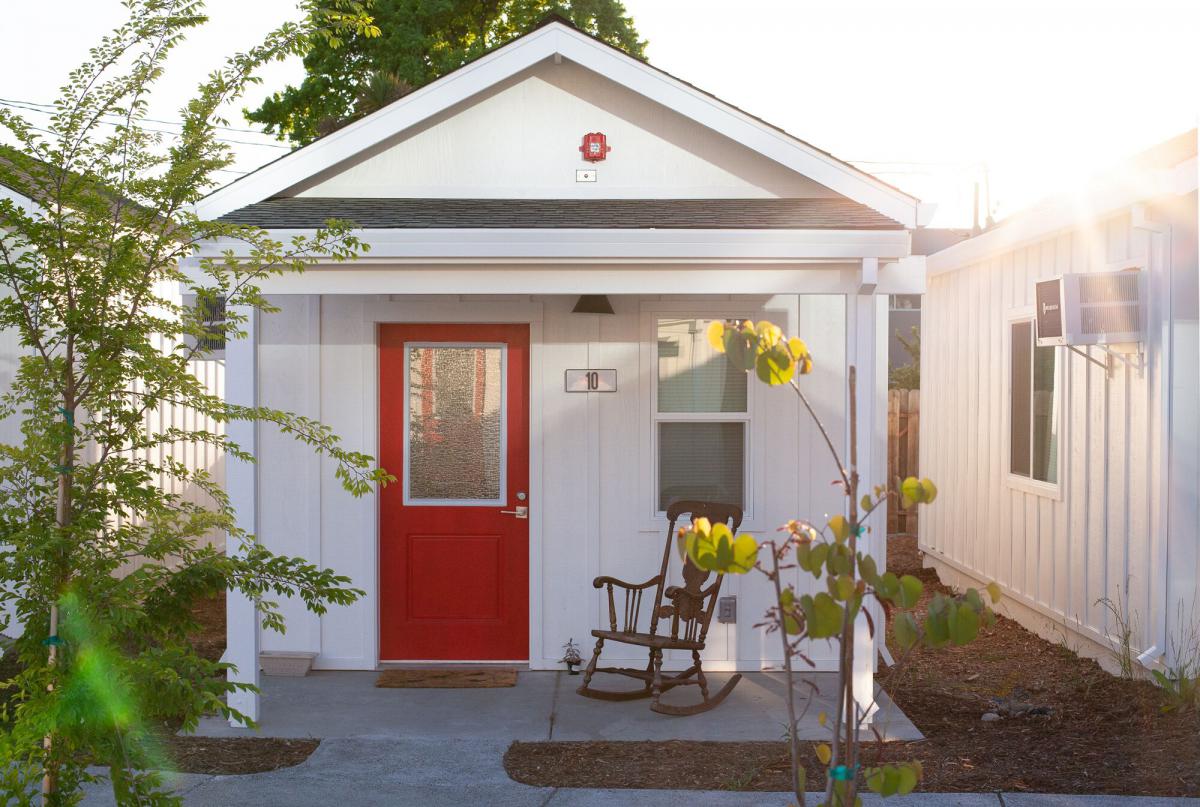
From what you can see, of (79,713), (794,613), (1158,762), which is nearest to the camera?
(794,613)

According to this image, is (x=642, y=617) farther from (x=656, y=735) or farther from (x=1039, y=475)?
(x=1039, y=475)

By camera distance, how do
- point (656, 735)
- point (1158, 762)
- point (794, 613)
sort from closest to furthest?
point (794, 613), point (1158, 762), point (656, 735)

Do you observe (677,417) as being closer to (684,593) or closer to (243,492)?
(684,593)

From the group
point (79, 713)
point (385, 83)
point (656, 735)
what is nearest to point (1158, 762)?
point (656, 735)

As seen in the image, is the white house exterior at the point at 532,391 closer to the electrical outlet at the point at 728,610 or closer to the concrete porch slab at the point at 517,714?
the electrical outlet at the point at 728,610

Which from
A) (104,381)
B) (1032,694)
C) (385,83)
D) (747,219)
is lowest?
(1032,694)

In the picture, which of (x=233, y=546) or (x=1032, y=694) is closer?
(x=233, y=546)

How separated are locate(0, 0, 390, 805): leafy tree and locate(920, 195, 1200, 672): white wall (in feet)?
16.0

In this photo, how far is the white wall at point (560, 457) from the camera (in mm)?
7539

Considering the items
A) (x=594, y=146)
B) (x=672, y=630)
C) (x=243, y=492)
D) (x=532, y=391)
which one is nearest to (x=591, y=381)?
(x=532, y=391)

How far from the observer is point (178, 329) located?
13.1 feet

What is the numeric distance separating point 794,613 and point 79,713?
2.14m

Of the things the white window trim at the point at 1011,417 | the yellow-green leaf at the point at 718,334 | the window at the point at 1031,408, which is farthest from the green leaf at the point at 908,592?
the window at the point at 1031,408

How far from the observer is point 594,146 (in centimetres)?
768
